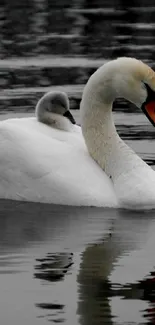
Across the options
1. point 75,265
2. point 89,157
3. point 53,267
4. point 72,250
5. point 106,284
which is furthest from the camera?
point 89,157

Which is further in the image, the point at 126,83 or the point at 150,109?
the point at 150,109

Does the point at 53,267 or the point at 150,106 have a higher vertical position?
the point at 150,106

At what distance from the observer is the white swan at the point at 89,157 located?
1098 centimetres

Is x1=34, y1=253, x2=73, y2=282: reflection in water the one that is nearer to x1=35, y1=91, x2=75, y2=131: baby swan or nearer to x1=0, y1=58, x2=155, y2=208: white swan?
x1=0, y1=58, x2=155, y2=208: white swan

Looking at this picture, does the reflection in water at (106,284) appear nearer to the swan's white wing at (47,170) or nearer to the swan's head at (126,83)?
the swan's white wing at (47,170)

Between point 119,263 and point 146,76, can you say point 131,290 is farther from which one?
point 146,76

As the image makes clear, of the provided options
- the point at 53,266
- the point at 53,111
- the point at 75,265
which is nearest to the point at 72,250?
the point at 75,265

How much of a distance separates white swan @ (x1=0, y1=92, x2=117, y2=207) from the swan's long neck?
106 mm

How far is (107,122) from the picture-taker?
37.7 ft

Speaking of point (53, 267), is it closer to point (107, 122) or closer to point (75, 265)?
point (75, 265)

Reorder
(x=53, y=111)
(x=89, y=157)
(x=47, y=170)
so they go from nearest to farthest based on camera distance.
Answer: (x=47, y=170)
(x=89, y=157)
(x=53, y=111)

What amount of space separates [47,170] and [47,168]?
2cm

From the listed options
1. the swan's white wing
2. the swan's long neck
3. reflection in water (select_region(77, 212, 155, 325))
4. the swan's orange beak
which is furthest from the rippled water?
the swan's orange beak

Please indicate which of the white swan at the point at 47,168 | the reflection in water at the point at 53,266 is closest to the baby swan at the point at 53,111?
the white swan at the point at 47,168
